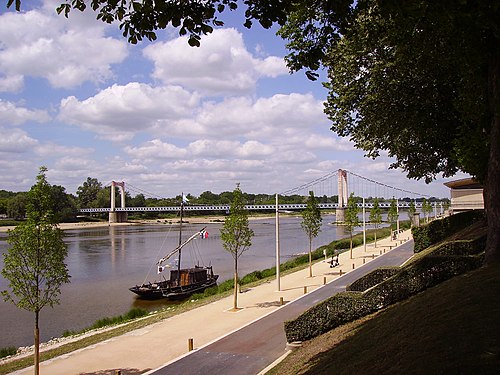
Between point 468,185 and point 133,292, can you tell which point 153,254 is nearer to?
point 133,292

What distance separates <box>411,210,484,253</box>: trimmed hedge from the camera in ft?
98.2

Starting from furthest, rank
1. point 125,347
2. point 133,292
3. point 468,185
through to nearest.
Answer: point 468,185 < point 133,292 < point 125,347

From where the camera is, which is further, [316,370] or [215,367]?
[215,367]

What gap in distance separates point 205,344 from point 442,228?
69.5 feet

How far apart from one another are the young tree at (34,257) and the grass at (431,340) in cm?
754

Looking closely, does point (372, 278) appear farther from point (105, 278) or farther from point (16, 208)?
point (16, 208)

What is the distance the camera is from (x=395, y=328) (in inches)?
359

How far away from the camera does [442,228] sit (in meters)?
31.6

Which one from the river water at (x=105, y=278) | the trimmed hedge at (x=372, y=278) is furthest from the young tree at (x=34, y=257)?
the river water at (x=105, y=278)

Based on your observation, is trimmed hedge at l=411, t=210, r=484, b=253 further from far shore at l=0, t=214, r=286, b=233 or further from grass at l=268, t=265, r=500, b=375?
far shore at l=0, t=214, r=286, b=233

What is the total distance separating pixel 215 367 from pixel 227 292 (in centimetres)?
1573

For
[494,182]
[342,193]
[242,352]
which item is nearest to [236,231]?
[242,352]

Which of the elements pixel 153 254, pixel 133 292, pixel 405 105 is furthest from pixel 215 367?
pixel 153 254

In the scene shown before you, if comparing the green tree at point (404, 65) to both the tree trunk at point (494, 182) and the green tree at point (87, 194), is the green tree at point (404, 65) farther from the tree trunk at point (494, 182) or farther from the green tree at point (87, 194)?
the green tree at point (87, 194)
